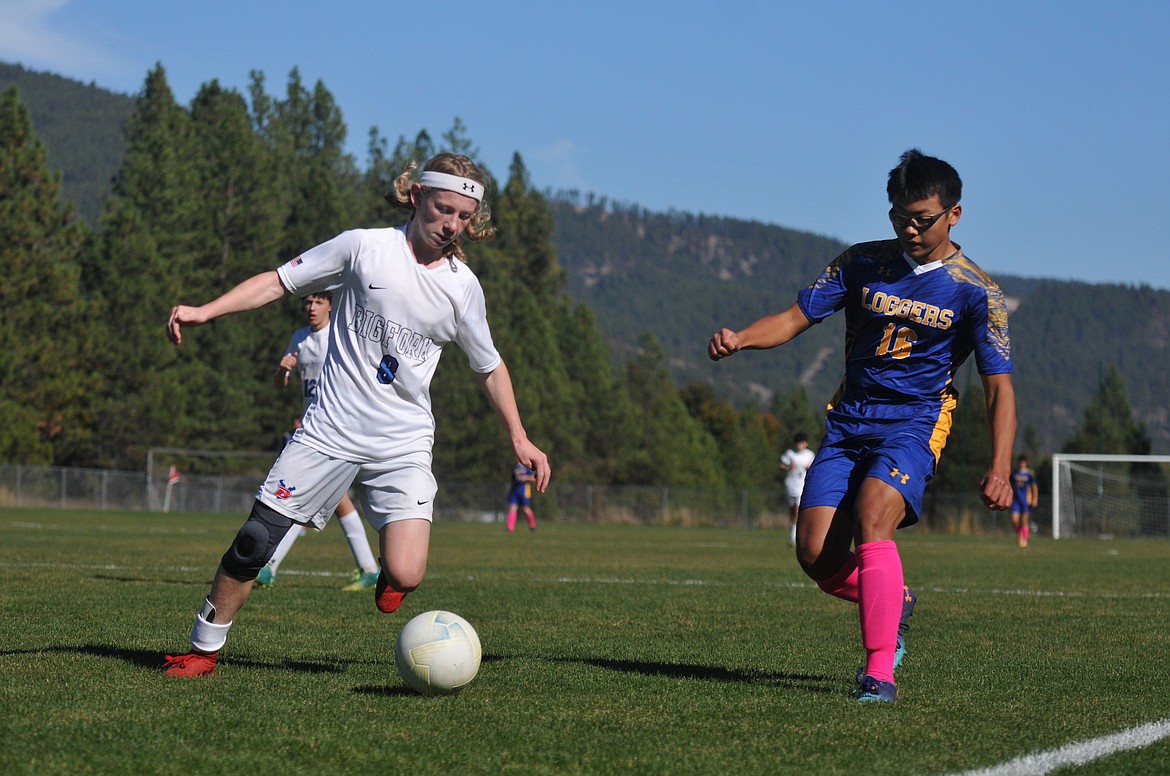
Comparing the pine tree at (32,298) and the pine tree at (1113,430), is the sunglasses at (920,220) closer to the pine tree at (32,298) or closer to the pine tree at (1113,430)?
the pine tree at (32,298)

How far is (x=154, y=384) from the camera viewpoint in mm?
52156

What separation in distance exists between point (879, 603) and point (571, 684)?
134 centimetres

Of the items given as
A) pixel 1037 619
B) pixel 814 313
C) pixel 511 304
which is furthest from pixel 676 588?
pixel 511 304

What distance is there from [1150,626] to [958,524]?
47743mm

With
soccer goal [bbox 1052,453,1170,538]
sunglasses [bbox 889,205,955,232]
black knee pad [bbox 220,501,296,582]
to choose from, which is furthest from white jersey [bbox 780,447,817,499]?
black knee pad [bbox 220,501,296,582]

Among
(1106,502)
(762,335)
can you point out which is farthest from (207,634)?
(1106,502)

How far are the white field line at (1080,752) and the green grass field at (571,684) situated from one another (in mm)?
63

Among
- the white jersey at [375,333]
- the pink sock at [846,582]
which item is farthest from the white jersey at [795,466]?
the white jersey at [375,333]

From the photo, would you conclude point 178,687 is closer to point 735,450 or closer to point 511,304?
point 511,304

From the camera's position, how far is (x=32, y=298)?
157 ft

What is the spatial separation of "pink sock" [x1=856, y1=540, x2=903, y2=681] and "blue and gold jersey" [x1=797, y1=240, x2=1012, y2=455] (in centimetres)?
56

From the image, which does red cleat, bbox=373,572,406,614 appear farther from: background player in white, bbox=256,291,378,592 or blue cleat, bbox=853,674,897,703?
background player in white, bbox=256,291,378,592

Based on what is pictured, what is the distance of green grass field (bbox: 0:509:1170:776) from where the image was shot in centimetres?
425

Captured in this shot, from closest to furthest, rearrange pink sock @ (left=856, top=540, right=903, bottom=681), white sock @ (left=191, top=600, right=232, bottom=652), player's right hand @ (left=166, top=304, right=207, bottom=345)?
1. player's right hand @ (left=166, top=304, right=207, bottom=345)
2. pink sock @ (left=856, top=540, right=903, bottom=681)
3. white sock @ (left=191, top=600, right=232, bottom=652)
